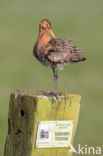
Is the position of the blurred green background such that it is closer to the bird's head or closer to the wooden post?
the bird's head

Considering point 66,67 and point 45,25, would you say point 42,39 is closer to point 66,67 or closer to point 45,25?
point 45,25

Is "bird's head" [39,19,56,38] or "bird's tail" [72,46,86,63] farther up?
"bird's head" [39,19,56,38]

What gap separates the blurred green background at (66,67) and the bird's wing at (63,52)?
2735mm

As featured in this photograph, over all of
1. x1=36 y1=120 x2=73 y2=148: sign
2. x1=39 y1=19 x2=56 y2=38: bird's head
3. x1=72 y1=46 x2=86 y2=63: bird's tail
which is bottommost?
x1=36 y1=120 x2=73 y2=148: sign

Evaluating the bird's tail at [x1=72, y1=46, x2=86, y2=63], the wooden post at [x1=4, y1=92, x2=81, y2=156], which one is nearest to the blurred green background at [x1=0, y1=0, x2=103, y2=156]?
the bird's tail at [x1=72, y1=46, x2=86, y2=63]

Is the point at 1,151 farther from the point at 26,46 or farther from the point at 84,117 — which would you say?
the point at 26,46

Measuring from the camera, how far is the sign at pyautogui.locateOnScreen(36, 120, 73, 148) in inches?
276

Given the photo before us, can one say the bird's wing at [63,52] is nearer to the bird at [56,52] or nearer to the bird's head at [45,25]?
the bird at [56,52]

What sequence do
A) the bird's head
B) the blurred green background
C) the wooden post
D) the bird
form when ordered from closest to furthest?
the wooden post, the bird, the bird's head, the blurred green background

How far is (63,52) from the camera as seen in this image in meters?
9.34

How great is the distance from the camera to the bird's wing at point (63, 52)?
930 centimetres

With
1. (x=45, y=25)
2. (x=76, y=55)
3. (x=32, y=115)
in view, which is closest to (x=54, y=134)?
(x=32, y=115)

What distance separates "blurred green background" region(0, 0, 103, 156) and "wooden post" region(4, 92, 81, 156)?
425cm

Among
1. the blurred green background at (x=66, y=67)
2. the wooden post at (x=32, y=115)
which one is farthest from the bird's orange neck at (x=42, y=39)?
the blurred green background at (x=66, y=67)
